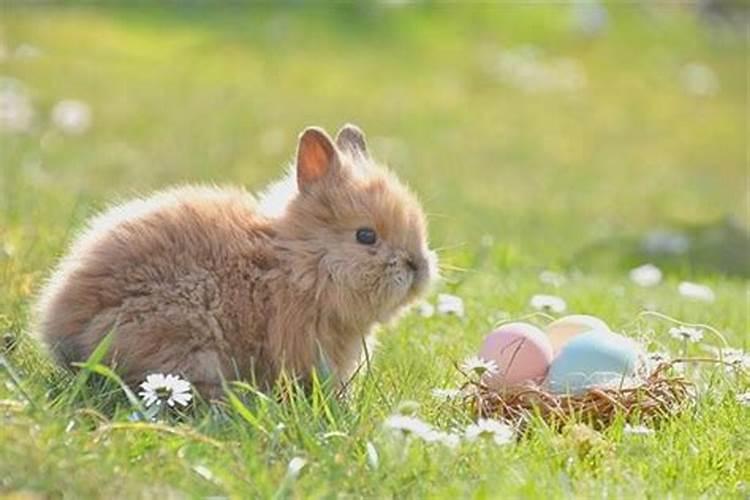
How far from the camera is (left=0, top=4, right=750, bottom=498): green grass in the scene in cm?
368

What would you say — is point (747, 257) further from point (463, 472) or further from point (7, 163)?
point (463, 472)

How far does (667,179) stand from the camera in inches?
536

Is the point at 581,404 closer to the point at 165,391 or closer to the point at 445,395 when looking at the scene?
the point at 445,395

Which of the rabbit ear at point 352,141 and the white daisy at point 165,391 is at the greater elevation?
the rabbit ear at point 352,141

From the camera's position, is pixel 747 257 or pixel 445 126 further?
pixel 445 126

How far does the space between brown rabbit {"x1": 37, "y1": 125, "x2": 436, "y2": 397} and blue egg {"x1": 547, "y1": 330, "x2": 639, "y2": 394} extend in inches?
19.3

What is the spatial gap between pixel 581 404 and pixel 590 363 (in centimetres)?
19

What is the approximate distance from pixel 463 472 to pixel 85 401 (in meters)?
1.05

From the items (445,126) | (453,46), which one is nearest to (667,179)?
(445,126)

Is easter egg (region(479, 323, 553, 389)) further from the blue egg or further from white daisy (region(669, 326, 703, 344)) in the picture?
white daisy (region(669, 326, 703, 344))

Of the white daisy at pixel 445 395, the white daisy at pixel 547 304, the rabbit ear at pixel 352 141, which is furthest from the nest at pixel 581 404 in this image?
the white daisy at pixel 547 304

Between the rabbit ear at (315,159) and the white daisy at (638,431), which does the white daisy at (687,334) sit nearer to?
the white daisy at (638,431)

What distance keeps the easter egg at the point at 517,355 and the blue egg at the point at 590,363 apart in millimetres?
50

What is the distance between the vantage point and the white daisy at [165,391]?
4070 millimetres
